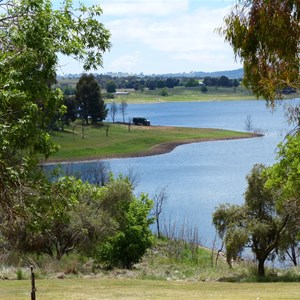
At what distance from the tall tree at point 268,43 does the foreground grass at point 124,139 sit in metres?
68.7

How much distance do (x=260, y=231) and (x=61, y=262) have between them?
8383 millimetres

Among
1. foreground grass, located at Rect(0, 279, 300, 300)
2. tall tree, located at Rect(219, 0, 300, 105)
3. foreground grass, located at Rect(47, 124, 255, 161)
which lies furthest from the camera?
foreground grass, located at Rect(47, 124, 255, 161)

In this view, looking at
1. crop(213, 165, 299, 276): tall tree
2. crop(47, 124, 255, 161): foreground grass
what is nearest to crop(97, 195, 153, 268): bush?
crop(213, 165, 299, 276): tall tree

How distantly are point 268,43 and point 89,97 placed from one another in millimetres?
90053

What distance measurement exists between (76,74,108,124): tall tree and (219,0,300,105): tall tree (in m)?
86.1

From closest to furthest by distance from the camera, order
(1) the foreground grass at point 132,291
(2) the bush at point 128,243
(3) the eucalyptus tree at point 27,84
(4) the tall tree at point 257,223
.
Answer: (3) the eucalyptus tree at point 27,84
(1) the foreground grass at point 132,291
(4) the tall tree at point 257,223
(2) the bush at point 128,243

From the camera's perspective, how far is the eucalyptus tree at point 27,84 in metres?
9.47

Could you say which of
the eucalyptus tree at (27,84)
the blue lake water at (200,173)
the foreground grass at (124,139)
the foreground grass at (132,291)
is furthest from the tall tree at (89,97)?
the eucalyptus tree at (27,84)

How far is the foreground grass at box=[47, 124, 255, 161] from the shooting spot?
87000 millimetres

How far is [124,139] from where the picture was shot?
99.8 m

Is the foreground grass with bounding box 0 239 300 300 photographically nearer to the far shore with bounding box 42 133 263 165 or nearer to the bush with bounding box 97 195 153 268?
the bush with bounding box 97 195 153 268

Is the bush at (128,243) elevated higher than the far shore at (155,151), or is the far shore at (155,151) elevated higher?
the bush at (128,243)

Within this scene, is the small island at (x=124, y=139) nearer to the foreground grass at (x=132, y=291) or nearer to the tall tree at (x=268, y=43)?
the foreground grass at (x=132, y=291)

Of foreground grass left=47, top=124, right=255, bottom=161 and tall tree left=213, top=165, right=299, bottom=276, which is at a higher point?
tall tree left=213, top=165, right=299, bottom=276
